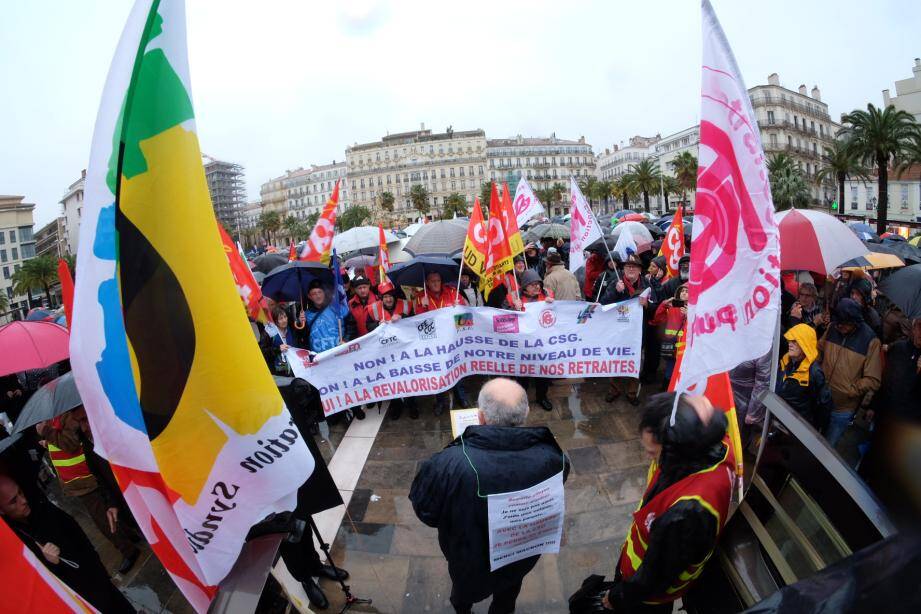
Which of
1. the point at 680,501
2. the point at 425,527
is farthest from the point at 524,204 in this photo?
the point at 680,501

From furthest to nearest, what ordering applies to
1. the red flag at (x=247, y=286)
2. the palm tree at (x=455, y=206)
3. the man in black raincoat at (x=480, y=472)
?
the palm tree at (x=455, y=206), the red flag at (x=247, y=286), the man in black raincoat at (x=480, y=472)

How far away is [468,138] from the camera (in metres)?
106

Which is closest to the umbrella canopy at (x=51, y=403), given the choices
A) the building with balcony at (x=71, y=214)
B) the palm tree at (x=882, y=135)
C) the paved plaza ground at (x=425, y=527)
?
the paved plaza ground at (x=425, y=527)

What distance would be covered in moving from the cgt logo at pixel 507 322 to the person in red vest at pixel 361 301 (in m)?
1.74

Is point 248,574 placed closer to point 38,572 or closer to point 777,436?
point 38,572

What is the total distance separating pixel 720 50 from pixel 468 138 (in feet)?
362

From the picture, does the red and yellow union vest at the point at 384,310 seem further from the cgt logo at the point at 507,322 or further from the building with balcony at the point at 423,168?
the building with balcony at the point at 423,168

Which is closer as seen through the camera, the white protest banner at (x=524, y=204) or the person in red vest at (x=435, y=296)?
the person in red vest at (x=435, y=296)

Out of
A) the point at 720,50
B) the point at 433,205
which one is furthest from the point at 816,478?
the point at 433,205

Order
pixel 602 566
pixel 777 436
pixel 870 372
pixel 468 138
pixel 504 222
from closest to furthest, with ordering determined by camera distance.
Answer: pixel 777 436, pixel 602 566, pixel 870 372, pixel 504 222, pixel 468 138

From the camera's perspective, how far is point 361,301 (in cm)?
659

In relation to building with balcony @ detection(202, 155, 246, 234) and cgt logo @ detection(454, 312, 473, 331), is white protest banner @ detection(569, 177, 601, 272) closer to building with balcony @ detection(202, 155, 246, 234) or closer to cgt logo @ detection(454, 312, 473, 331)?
cgt logo @ detection(454, 312, 473, 331)

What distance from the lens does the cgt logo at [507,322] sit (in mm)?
5812

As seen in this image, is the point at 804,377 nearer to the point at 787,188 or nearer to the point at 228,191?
the point at 787,188
